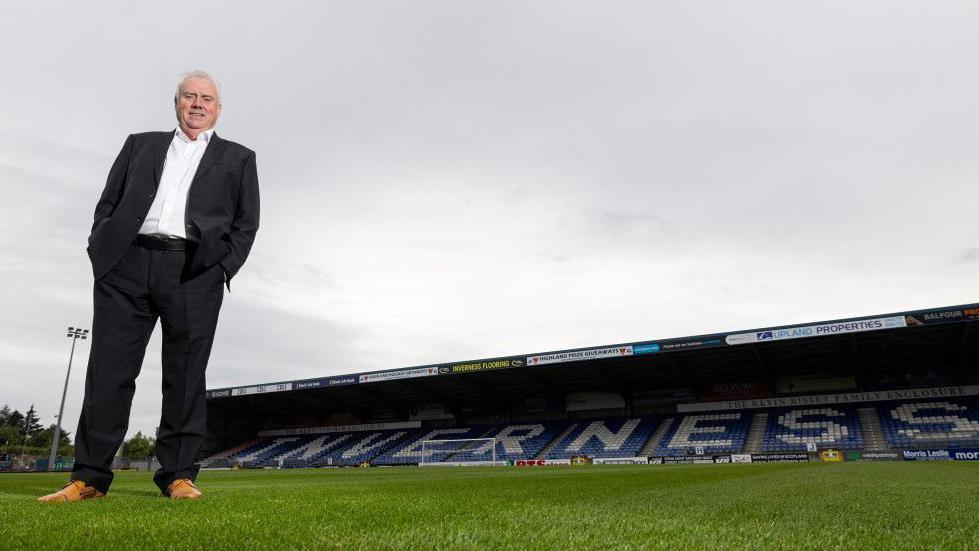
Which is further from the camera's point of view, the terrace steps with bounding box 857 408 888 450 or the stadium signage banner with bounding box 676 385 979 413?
the stadium signage banner with bounding box 676 385 979 413

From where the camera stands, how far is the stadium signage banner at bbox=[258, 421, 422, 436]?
4091cm

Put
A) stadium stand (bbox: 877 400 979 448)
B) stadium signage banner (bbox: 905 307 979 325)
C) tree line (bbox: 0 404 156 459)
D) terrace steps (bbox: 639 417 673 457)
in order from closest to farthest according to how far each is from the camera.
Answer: stadium signage banner (bbox: 905 307 979 325) < stadium stand (bbox: 877 400 979 448) < terrace steps (bbox: 639 417 673 457) < tree line (bbox: 0 404 156 459)

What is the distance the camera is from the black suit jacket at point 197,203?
2.82m

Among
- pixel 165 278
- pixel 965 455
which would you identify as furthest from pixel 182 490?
pixel 965 455

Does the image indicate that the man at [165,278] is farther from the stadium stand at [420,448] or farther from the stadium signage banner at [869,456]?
the stadium stand at [420,448]

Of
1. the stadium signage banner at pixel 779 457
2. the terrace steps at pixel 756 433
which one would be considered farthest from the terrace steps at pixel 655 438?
the stadium signage banner at pixel 779 457

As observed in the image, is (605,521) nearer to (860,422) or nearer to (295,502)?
(295,502)

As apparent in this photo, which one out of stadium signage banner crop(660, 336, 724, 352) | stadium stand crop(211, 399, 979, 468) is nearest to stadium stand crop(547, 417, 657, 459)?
stadium stand crop(211, 399, 979, 468)

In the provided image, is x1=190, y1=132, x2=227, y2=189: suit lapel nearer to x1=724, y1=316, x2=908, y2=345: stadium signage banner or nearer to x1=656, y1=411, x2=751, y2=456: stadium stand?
x1=724, y1=316, x2=908, y2=345: stadium signage banner

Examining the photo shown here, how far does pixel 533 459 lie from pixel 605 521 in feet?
100

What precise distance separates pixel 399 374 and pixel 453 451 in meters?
6.84

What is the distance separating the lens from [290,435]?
4409 cm

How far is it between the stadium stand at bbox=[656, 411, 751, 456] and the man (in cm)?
2861

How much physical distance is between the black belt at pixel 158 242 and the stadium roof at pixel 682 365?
25714mm
